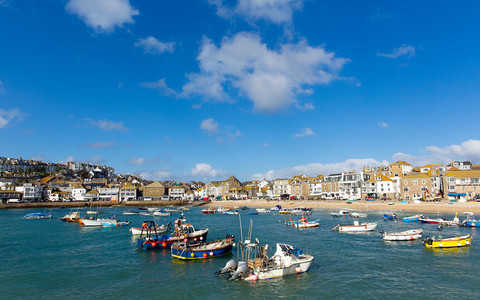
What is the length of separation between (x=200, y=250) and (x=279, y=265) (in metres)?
10.3

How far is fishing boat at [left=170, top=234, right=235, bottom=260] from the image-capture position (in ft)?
109

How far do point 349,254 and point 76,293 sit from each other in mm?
27996

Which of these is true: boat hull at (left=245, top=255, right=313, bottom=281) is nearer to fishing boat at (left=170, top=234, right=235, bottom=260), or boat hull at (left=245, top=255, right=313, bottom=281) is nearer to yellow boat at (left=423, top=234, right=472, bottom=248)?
fishing boat at (left=170, top=234, right=235, bottom=260)

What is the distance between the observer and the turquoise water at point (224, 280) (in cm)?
2317

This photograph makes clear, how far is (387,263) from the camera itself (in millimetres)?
31562

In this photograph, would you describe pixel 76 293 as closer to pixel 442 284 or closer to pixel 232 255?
pixel 232 255

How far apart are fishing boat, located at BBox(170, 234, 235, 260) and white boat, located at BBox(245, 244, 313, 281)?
26.1ft

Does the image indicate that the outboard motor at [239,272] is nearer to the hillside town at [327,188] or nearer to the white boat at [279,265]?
the white boat at [279,265]

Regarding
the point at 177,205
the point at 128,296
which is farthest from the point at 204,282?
the point at 177,205

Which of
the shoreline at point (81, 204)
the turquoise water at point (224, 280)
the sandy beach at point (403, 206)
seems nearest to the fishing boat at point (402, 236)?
the turquoise water at point (224, 280)

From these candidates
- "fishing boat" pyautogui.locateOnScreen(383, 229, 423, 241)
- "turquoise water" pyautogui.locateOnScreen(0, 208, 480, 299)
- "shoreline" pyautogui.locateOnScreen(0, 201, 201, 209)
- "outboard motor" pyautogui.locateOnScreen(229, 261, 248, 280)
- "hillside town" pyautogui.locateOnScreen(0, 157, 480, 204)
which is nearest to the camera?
"turquoise water" pyautogui.locateOnScreen(0, 208, 480, 299)

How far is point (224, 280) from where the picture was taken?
2612 centimetres

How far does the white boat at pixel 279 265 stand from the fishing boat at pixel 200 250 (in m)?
7.95

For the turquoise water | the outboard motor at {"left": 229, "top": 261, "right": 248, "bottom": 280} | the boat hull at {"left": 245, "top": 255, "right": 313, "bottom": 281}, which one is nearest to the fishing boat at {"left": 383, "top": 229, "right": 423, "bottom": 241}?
the turquoise water
